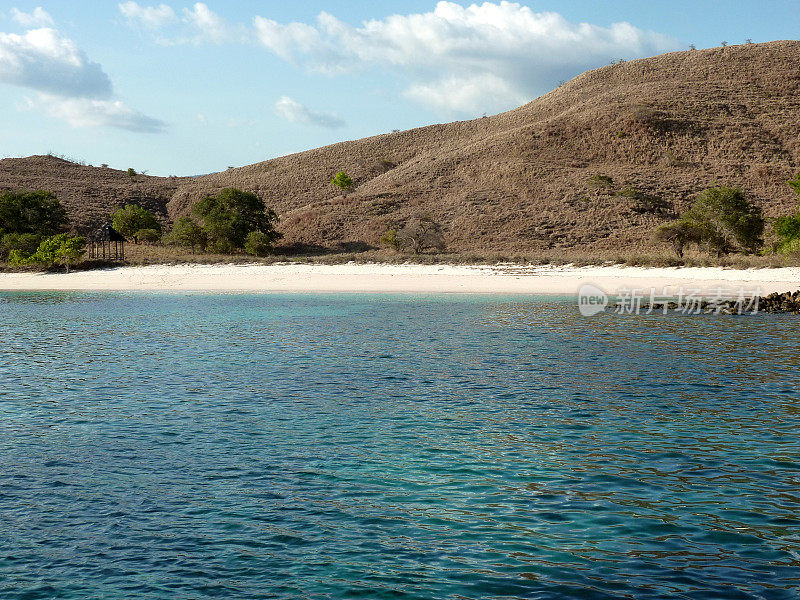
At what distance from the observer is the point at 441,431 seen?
39.5 ft

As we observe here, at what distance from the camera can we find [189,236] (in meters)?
65.8

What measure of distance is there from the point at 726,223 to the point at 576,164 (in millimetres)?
39039

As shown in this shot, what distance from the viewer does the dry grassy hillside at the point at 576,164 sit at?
256 ft

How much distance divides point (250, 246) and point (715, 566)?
194ft

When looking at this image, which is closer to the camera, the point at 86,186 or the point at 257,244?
the point at 257,244

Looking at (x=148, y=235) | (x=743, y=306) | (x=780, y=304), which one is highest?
(x=148, y=235)

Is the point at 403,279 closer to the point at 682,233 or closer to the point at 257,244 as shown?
the point at 257,244

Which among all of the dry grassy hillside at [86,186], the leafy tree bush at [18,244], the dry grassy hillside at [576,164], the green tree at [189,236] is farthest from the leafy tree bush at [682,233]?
the dry grassy hillside at [86,186]

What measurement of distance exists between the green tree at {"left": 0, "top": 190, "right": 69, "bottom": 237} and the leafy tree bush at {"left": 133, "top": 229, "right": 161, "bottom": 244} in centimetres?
822

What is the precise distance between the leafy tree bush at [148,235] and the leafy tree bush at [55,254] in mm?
20508

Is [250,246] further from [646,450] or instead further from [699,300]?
[646,450]

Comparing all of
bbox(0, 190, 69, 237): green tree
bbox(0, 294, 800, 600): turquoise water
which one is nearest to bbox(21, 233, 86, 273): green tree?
bbox(0, 190, 69, 237): green tree

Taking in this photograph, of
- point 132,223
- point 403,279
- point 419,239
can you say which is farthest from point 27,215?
point 403,279

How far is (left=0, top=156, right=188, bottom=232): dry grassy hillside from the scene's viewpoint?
95.3m
